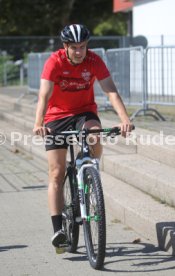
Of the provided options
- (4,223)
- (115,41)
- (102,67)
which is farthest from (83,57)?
(115,41)

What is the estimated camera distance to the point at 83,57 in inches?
222

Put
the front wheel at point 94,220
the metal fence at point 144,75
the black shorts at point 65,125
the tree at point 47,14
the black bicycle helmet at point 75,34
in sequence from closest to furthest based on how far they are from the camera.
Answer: the front wheel at point 94,220
the black bicycle helmet at point 75,34
the black shorts at point 65,125
the metal fence at point 144,75
the tree at point 47,14

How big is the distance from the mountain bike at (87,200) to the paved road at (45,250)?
191 mm

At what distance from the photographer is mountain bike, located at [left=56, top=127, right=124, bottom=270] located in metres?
5.30

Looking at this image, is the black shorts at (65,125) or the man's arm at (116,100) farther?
the black shorts at (65,125)

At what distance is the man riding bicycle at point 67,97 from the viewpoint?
5.58 meters

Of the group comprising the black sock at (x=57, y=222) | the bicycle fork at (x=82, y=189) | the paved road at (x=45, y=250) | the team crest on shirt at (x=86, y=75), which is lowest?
the paved road at (x=45, y=250)

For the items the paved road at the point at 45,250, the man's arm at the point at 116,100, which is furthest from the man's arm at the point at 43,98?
the paved road at the point at 45,250

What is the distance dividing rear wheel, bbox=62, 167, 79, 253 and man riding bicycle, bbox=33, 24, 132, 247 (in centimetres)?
9

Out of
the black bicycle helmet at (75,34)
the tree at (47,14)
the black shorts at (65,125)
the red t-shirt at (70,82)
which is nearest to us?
the black bicycle helmet at (75,34)

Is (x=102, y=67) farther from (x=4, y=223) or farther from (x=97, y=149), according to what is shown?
(x=4, y=223)

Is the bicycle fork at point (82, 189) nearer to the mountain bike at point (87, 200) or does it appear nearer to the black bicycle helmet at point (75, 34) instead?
the mountain bike at point (87, 200)

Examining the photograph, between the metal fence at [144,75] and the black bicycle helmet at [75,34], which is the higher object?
the black bicycle helmet at [75,34]

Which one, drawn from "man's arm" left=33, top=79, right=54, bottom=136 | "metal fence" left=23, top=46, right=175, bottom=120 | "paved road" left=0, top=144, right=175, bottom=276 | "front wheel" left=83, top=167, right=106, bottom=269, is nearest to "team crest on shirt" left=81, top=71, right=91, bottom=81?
"man's arm" left=33, top=79, right=54, bottom=136
